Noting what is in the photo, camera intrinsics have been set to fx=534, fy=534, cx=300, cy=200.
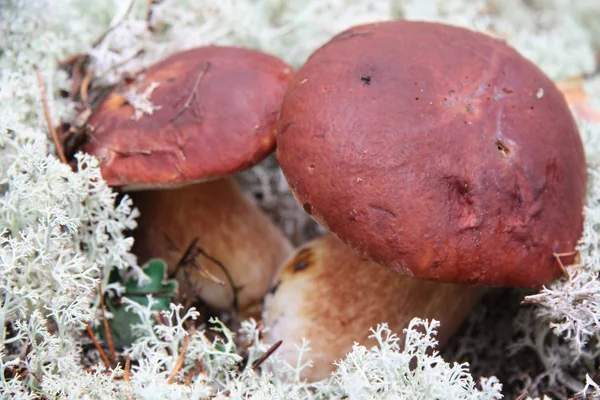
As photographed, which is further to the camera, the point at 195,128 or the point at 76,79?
the point at 76,79

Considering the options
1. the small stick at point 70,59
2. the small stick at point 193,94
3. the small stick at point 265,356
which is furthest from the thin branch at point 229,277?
the small stick at point 70,59

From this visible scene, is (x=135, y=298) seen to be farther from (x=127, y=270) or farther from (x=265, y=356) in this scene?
(x=265, y=356)

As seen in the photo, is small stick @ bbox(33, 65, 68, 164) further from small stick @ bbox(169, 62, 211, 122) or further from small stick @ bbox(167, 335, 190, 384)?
small stick @ bbox(167, 335, 190, 384)

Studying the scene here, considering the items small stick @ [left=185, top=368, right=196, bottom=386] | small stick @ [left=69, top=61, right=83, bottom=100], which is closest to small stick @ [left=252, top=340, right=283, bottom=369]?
small stick @ [left=185, top=368, right=196, bottom=386]

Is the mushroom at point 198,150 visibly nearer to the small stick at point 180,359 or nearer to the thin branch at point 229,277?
the thin branch at point 229,277

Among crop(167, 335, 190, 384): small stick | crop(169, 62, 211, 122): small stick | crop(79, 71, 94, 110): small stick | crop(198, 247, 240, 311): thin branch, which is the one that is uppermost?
crop(169, 62, 211, 122): small stick

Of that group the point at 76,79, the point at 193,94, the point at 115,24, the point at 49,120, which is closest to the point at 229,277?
the point at 193,94
